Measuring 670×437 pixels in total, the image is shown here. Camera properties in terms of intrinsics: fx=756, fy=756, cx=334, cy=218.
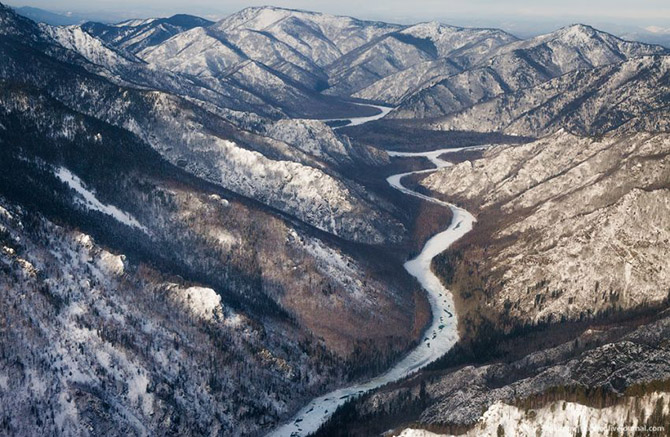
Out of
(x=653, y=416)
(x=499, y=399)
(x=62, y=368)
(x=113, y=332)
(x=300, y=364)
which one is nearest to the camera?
(x=653, y=416)

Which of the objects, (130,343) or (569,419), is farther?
(130,343)

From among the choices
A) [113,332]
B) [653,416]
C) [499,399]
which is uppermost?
[653,416]

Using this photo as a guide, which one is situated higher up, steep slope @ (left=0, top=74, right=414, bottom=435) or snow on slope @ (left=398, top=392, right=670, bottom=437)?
snow on slope @ (left=398, top=392, right=670, bottom=437)

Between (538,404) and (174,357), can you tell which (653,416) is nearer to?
(538,404)

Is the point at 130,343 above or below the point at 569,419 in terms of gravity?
below

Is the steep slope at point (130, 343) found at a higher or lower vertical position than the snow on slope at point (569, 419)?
lower

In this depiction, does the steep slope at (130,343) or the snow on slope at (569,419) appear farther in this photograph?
the steep slope at (130,343)

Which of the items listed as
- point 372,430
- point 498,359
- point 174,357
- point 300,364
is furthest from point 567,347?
point 174,357

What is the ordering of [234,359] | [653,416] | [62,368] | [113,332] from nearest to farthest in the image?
[653,416] < [62,368] < [113,332] < [234,359]

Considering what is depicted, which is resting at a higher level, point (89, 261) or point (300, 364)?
point (89, 261)

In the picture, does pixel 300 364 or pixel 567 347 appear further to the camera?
pixel 300 364

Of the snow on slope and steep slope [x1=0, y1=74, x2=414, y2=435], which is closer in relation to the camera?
the snow on slope
